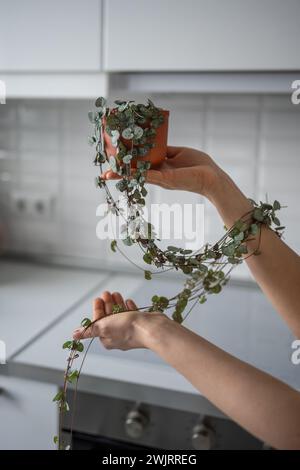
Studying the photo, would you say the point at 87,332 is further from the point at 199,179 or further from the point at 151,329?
the point at 199,179

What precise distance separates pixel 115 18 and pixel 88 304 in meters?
0.69

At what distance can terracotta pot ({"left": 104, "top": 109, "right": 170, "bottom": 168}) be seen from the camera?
22.6 inches

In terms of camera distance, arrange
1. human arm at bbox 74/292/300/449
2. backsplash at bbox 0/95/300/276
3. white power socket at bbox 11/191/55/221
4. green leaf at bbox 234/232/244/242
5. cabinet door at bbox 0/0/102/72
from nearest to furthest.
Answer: human arm at bbox 74/292/300/449 → green leaf at bbox 234/232/244/242 → cabinet door at bbox 0/0/102/72 → backsplash at bbox 0/95/300/276 → white power socket at bbox 11/191/55/221

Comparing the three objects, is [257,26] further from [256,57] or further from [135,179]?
[135,179]

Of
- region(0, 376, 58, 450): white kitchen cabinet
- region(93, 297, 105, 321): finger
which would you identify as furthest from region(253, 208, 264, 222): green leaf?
region(0, 376, 58, 450): white kitchen cabinet

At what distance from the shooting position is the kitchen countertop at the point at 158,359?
36.7 inches

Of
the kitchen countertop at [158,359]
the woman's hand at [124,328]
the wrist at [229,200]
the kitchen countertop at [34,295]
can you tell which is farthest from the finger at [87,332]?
the kitchen countertop at [34,295]

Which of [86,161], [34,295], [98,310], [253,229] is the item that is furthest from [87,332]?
[86,161]

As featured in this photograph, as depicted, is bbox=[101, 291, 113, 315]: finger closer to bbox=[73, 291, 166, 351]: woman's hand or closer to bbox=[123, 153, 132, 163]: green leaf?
bbox=[73, 291, 166, 351]: woman's hand

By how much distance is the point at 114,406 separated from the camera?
3.25 ft

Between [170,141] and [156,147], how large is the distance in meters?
0.14

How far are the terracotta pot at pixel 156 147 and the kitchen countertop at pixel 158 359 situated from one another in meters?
0.50

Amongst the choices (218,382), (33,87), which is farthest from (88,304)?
(218,382)

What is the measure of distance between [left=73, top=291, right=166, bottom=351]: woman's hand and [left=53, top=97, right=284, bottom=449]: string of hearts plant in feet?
0.04
